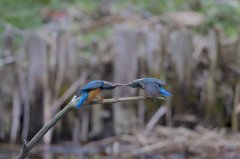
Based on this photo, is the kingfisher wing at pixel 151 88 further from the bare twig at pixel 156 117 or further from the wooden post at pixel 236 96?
the wooden post at pixel 236 96

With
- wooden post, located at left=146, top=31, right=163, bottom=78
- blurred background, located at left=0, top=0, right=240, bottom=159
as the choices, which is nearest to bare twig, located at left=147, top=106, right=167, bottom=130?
blurred background, located at left=0, top=0, right=240, bottom=159

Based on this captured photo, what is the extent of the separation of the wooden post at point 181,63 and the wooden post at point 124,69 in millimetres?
500

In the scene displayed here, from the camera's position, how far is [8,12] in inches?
127

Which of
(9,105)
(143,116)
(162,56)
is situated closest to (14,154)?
(9,105)

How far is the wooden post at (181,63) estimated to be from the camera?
3.26m

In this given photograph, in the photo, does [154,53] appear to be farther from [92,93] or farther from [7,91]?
[92,93]

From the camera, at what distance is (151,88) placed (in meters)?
0.81

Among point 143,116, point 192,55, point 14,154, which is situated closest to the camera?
point 14,154

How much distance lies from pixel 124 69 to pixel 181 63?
0.72 metres

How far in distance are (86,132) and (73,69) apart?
810 mm

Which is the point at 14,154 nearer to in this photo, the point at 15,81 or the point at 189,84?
the point at 15,81

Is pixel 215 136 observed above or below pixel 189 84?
below

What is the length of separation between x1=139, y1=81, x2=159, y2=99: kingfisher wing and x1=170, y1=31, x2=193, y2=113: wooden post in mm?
2501

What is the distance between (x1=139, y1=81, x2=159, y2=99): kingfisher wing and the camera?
2.60ft
